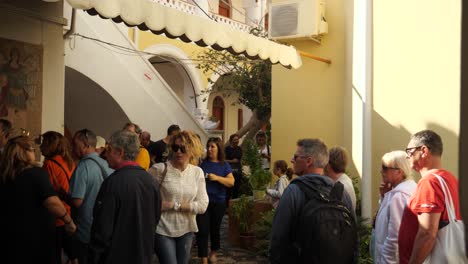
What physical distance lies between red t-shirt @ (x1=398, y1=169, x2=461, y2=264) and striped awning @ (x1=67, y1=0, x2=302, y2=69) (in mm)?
3696

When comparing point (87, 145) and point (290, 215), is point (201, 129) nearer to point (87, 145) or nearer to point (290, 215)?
point (87, 145)

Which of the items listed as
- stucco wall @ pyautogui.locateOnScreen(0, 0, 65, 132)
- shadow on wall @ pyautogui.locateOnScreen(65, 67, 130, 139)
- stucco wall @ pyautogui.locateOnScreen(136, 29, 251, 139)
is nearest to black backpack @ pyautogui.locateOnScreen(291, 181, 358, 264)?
stucco wall @ pyautogui.locateOnScreen(0, 0, 65, 132)

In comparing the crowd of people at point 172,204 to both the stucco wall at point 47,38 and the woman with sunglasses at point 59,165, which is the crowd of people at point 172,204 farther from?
the stucco wall at point 47,38

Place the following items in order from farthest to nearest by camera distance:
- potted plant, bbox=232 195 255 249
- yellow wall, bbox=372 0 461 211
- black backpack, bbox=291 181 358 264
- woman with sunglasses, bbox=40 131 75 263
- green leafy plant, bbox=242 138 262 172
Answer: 1. green leafy plant, bbox=242 138 262 172
2. potted plant, bbox=232 195 255 249
3. yellow wall, bbox=372 0 461 211
4. woman with sunglasses, bbox=40 131 75 263
5. black backpack, bbox=291 181 358 264

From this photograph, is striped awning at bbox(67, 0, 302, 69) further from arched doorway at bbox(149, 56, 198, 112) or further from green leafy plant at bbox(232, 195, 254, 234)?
arched doorway at bbox(149, 56, 198, 112)

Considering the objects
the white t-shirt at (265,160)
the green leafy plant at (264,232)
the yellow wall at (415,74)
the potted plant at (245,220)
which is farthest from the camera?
the white t-shirt at (265,160)

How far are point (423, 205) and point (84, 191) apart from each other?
2865mm

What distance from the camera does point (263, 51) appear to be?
24.2 feet

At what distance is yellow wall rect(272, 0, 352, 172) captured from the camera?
888 cm

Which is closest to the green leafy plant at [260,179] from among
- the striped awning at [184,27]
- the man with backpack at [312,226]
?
the striped awning at [184,27]

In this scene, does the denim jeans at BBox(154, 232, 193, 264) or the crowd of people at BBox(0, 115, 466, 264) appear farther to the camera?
the denim jeans at BBox(154, 232, 193, 264)

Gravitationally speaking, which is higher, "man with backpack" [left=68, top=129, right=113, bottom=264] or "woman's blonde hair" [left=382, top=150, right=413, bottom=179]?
"woman's blonde hair" [left=382, top=150, right=413, bottom=179]

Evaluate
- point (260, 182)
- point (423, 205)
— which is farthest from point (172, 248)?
point (260, 182)

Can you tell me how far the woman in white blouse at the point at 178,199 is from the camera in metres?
4.78
